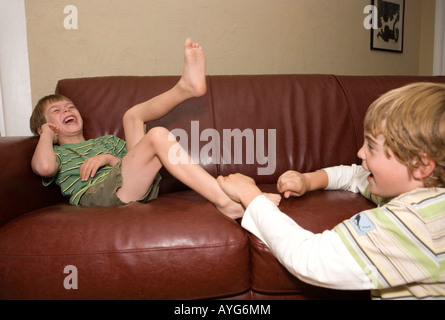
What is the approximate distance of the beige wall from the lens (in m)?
1.71

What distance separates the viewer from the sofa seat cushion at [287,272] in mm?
860

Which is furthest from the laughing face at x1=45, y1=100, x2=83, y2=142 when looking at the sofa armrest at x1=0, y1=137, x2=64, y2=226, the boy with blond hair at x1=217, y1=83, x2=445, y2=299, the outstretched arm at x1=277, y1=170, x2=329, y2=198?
the boy with blond hair at x1=217, y1=83, x2=445, y2=299

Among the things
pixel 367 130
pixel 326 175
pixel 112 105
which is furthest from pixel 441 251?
pixel 112 105

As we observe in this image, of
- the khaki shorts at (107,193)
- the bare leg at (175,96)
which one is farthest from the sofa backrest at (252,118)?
the khaki shorts at (107,193)

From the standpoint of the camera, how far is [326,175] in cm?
122

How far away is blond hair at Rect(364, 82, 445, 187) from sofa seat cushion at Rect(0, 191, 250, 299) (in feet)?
1.43

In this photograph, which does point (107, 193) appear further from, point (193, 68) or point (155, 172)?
point (193, 68)

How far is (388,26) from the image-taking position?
2.61 metres

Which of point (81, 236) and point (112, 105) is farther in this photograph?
point (112, 105)

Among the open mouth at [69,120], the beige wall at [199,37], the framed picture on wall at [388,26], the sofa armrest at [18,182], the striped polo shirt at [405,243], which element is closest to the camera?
the striped polo shirt at [405,243]

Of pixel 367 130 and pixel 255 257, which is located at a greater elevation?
pixel 367 130

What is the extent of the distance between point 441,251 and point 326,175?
0.62 metres

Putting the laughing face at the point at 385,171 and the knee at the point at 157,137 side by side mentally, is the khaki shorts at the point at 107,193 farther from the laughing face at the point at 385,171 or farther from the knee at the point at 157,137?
the laughing face at the point at 385,171
